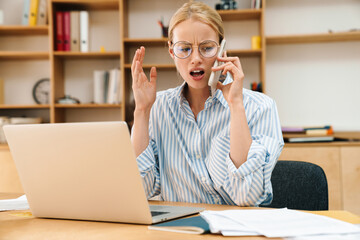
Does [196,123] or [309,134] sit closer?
[196,123]

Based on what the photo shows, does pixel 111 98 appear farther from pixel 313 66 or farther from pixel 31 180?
pixel 31 180

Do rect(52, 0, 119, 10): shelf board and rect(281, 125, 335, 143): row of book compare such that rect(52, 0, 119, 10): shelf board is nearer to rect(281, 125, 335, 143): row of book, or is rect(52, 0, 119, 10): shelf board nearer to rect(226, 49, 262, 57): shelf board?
rect(226, 49, 262, 57): shelf board

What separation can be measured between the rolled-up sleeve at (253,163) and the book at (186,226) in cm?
36

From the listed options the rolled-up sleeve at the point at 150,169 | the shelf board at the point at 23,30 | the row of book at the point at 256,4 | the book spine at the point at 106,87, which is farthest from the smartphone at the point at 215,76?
the shelf board at the point at 23,30

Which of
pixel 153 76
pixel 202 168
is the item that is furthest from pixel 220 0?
pixel 202 168

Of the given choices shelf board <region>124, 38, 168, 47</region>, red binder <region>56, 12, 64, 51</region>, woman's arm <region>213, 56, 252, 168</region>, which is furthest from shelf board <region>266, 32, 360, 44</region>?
woman's arm <region>213, 56, 252, 168</region>

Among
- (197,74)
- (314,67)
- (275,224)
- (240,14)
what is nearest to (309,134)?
(314,67)

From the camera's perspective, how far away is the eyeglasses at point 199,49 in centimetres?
141

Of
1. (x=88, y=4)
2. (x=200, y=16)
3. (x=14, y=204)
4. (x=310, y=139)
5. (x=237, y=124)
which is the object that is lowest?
(x=310, y=139)

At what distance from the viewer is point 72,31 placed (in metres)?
3.25

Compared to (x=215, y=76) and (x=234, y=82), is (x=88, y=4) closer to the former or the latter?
(x=215, y=76)

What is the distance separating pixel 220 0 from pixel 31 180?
8.69 feet

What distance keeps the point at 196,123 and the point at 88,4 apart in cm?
220

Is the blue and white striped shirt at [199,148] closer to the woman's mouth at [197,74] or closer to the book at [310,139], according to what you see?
the woman's mouth at [197,74]
